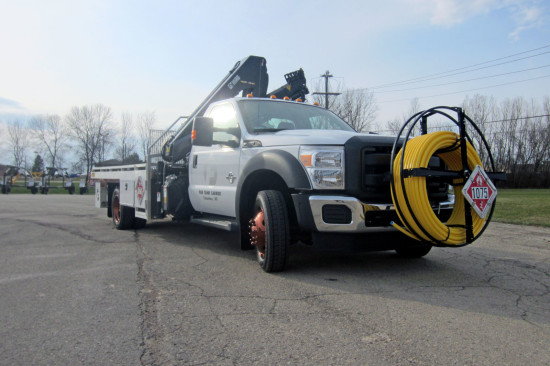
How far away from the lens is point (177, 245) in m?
6.86

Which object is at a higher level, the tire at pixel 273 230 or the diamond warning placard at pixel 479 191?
the diamond warning placard at pixel 479 191

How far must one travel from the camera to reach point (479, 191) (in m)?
4.05

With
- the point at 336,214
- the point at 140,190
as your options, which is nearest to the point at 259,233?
the point at 336,214

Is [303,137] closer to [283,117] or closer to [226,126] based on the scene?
[283,117]

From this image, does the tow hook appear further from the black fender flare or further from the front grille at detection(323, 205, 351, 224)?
the front grille at detection(323, 205, 351, 224)

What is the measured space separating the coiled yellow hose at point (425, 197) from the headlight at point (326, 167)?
1.73ft

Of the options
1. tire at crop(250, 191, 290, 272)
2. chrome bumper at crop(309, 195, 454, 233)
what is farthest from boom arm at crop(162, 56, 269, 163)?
chrome bumper at crop(309, 195, 454, 233)

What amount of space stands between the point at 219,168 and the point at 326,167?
2067 millimetres

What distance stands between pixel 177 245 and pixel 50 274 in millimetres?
2227

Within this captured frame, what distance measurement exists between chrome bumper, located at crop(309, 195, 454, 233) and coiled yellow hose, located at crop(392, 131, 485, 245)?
8.5 inches

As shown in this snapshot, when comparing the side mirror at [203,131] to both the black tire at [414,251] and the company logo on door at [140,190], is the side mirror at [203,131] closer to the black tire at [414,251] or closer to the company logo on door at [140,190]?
the company logo on door at [140,190]

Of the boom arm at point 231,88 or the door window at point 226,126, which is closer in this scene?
the door window at point 226,126

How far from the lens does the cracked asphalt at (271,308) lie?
8.94 feet

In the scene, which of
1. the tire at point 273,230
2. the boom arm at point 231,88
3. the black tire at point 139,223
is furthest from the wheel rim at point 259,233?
the black tire at point 139,223
